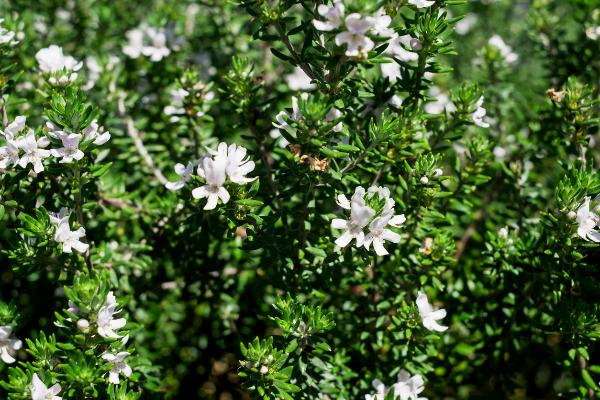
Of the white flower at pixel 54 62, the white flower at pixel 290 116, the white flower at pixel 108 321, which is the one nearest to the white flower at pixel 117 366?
the white flower at pixel 108 321

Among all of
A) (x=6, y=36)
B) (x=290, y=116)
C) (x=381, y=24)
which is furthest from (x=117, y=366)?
(x=381, y=24)

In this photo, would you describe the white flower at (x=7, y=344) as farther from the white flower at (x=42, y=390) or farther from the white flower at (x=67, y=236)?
the white flower at (x=67, y=236)

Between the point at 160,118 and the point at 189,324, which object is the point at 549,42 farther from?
the point at 189,324

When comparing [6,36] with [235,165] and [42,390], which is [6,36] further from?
[42,390]

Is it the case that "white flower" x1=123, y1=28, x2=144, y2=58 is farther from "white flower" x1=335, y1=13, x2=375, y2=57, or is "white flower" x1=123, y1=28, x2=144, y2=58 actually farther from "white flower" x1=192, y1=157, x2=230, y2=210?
"white flower" x1=335, y1=13, x2=375, y2=57

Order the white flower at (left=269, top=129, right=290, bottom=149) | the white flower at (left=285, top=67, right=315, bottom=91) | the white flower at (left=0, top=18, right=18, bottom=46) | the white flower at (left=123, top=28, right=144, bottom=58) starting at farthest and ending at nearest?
the white flower at (left=285, top=67, right=315, bottom=91) → the white flower at (left=123, top=28, right=144, bottom=58) → the white flower at (left=269, top=129, right=290, bottom=149) → the white flower at (left=0, top=18, right=18, bottom=46)

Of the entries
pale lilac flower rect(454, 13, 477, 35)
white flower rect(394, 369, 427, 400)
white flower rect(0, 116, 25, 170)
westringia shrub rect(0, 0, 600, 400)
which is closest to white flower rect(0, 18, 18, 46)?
westringia shrub rect(0, 0, 600, 400)
